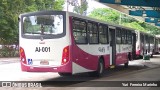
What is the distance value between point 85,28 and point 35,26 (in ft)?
8.05

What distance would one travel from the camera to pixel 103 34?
1878 centimetres

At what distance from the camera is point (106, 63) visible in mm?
19281

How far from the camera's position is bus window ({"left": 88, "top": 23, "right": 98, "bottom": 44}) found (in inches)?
666

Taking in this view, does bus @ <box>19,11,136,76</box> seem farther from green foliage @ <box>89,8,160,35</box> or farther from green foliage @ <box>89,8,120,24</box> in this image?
green foliage @ <box>89,8,120,24</box>

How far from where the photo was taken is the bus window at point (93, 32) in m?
16.9

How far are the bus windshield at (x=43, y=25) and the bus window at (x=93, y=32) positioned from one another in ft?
8.31

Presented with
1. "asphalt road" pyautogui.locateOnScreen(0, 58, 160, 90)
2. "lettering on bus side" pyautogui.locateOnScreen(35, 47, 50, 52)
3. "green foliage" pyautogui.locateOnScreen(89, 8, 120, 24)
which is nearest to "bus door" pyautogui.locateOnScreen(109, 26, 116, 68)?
"asphalt road" pyautogui.locateOnScreen(0, 58, 160, 90)

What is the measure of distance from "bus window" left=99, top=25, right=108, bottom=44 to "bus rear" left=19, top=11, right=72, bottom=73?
13.7 feet

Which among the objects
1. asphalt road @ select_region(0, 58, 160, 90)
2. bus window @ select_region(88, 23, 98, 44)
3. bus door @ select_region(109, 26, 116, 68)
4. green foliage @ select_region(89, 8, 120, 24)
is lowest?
asphalt road @ select_region(0, 58, 160, 90)

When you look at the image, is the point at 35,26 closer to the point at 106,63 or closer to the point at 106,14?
the point at 106,63

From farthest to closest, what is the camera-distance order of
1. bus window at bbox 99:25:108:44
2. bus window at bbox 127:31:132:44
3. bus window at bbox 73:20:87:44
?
1. bus window at bbox 127:31:132:44
2. bus window at bbox 99:25:108:44
3. bus window at bbox 73:20:87:44

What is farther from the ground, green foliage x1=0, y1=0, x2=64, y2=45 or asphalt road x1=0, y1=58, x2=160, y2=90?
green foliage x1=0, y1=0, x2=64, y2=45

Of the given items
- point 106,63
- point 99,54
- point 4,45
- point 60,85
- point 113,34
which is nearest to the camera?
point 60,85

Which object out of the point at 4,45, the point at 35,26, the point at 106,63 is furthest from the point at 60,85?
the point at 4,45
